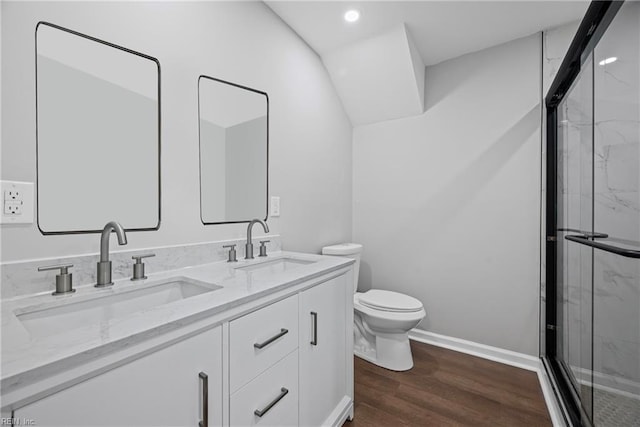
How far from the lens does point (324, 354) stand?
1357mm

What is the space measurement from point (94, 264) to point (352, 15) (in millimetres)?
1958

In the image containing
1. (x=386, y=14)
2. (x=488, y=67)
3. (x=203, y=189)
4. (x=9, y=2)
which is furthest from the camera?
(x=488, y=67)

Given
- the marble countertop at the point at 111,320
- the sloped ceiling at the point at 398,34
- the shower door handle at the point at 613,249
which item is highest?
the sloped ceiling at the point at 398,34

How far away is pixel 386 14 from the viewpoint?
1915mm

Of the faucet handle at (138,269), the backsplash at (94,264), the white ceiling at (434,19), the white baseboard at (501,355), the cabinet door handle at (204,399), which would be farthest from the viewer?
the white ceiling at (434,19)

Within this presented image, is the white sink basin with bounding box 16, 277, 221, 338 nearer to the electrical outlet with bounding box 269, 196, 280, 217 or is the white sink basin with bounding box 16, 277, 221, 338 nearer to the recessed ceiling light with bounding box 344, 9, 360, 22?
the electrical outlet with bounding box 269, 196, 280, 217

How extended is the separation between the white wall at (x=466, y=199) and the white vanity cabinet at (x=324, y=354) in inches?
46.9

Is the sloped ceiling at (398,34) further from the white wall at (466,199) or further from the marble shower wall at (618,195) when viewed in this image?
the marble shower wall at (618,195)

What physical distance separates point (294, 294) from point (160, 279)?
52cm

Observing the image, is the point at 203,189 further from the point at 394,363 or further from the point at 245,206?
the point at 394,363

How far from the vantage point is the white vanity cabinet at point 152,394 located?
22.2 inches

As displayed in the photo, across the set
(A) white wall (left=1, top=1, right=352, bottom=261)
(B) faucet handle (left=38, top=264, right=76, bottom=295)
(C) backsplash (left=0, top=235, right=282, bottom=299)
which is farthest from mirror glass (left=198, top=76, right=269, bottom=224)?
(B) faucet handle (left=38, top=264, right=76, bottom=295)

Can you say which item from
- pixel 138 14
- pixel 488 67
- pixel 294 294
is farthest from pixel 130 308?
pixel 488 67

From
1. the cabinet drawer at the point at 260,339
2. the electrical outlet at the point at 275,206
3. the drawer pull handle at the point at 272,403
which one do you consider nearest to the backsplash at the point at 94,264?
the electrical outlet at the point at 275,206
